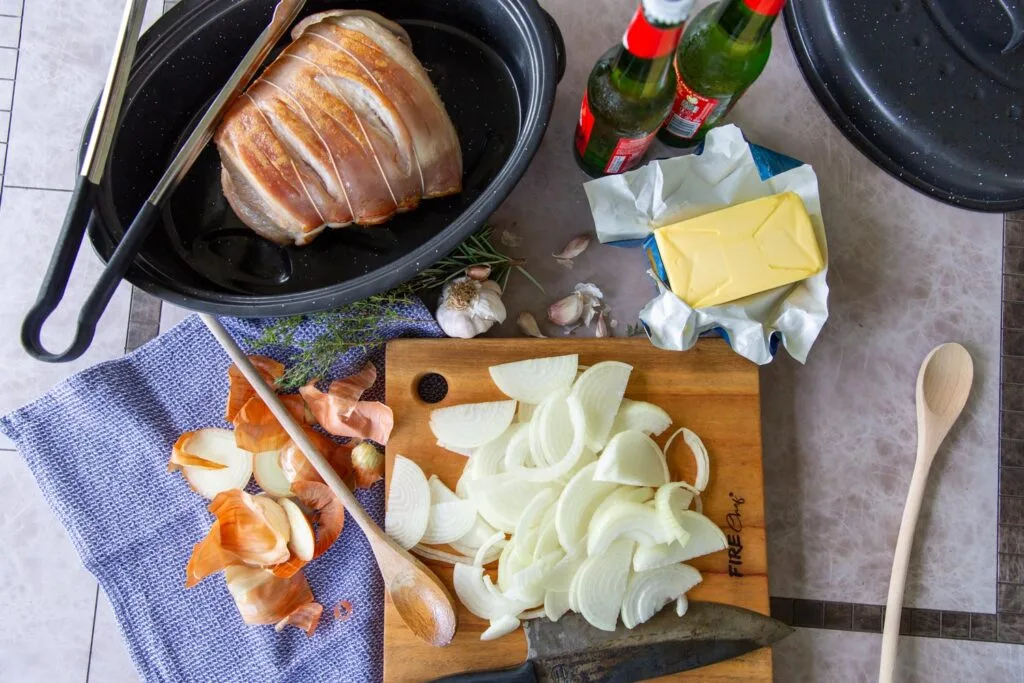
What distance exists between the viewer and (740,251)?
34.9 inches

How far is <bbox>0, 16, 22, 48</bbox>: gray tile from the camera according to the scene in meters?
1.08

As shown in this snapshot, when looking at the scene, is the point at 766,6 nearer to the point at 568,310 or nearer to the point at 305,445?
the point at 568,310

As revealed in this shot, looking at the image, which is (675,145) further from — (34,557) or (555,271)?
(34,557)

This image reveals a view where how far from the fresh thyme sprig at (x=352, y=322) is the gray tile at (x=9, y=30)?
0.61 metres

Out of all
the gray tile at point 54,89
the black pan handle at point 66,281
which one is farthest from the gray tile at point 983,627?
the gray tile at point 54,89

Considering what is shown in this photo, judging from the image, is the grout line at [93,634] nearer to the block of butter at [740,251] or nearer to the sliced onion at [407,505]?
the sliced onion at [407,505]

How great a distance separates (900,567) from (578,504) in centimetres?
47

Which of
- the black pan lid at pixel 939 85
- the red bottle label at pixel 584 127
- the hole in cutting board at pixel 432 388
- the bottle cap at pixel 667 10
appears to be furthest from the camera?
the hole in cutting board at pixel 432 388

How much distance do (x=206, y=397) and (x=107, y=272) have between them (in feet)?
1.00

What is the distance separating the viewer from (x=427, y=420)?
38.1 inches

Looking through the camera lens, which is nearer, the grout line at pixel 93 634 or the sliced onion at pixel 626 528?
the sliced onion at pixel 626 528

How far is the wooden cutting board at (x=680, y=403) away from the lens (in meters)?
0.96

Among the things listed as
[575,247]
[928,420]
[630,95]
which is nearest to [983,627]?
[928,420]

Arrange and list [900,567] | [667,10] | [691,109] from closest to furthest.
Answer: [667,10], [691,109], [900,567]
